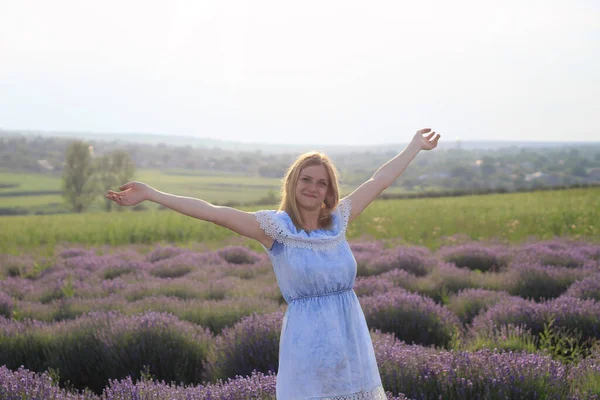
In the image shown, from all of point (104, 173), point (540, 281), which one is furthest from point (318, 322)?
point (104, 173)

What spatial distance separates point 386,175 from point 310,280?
0.91 meters

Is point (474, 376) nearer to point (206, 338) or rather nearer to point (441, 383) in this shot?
point (441, 383)

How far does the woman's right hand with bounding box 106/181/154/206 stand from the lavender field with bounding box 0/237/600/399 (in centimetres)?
126

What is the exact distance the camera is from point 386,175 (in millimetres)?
3234

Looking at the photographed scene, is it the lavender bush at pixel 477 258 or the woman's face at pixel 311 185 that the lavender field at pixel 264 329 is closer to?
the lavender bush at pixel 477 258

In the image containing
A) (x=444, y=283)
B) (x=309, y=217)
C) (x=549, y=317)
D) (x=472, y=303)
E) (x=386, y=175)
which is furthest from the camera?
(x=444, y=283)

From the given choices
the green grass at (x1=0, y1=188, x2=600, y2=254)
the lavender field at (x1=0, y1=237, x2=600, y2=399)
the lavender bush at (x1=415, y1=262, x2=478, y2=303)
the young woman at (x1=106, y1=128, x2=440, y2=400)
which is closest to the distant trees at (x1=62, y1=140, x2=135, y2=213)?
the green grass at (x1=0, y1=188, x2=600, y2=254)

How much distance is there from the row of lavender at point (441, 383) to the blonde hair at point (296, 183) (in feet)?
3.37

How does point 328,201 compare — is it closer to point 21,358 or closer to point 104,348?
point 104,348

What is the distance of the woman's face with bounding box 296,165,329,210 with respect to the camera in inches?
108

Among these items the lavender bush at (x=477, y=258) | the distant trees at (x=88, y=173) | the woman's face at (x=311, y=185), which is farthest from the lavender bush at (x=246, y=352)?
the distant trees at (x=88, y=173)

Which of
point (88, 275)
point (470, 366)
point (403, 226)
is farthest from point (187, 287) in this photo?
point (403, 226)

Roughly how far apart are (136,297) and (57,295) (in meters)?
1.35

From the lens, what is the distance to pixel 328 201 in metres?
2.91
